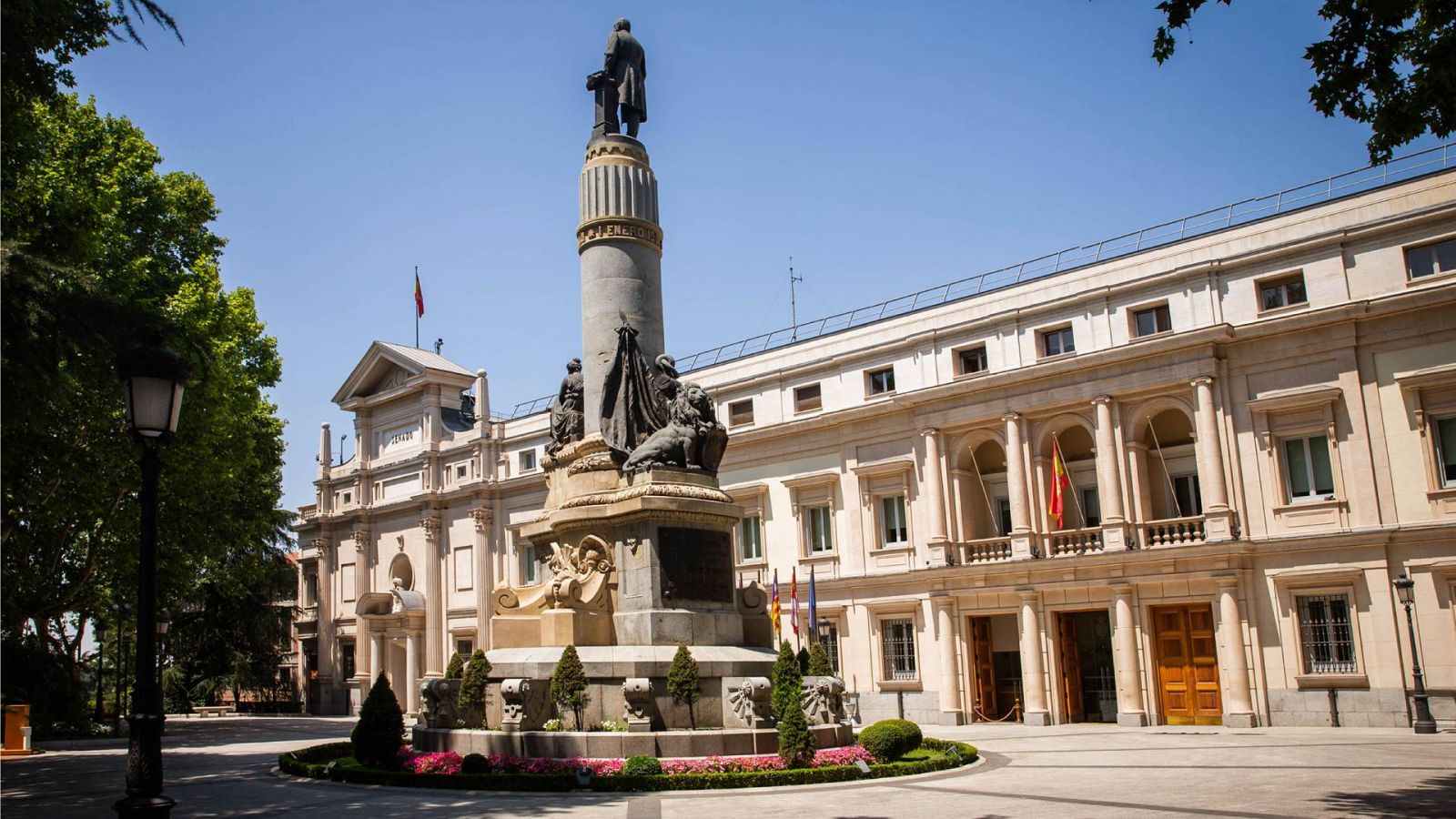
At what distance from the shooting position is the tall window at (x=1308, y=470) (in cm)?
3106

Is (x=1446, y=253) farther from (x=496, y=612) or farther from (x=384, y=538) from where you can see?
(x=384, y=538)

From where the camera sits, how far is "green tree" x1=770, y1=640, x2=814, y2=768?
16.2 m

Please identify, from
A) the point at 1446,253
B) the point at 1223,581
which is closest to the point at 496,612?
the point at 1223,581

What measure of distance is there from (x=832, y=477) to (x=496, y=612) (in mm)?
22175

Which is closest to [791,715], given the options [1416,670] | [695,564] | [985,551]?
[695,564]

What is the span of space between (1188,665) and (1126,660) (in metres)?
1.73

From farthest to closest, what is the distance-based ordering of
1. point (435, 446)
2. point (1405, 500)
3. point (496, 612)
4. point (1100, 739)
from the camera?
point (435, 446), point (1405, 500), point (1100, 739), point (496, 612)

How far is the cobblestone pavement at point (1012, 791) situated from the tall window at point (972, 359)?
15.5 meters

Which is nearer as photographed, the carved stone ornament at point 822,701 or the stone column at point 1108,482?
the carved stone ornament at point 822,701

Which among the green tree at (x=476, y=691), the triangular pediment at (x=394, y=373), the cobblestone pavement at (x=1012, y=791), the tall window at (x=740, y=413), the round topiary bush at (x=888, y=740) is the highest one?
the triangular pediment at (x=394, y=373)

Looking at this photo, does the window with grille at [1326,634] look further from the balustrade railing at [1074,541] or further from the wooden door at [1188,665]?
the balustrade railing at [1074,541]

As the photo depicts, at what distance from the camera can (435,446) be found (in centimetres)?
5741

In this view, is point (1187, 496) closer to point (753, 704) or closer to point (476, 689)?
point (753, 704)

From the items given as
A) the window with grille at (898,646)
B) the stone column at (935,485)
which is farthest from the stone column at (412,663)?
the stone column at (935,485)
